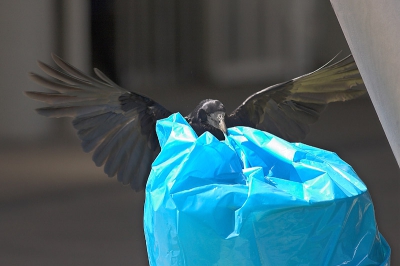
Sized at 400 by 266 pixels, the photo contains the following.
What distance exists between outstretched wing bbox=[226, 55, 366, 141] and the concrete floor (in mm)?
1047

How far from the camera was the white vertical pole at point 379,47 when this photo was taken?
0.87 metres

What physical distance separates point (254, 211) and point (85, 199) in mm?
3023

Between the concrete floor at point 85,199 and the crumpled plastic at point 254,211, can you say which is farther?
the concrete floor at point 85,199

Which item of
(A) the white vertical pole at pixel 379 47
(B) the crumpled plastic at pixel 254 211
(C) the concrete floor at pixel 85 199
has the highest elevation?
(A) the white vertical pole at pixel 379 47

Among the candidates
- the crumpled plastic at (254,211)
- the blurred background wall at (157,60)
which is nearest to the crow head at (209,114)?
the crumpled plastic at (254,211)

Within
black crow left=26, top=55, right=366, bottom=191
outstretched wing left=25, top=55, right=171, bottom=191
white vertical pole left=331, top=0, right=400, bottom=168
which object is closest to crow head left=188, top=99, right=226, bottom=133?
black crow left=26, top=55, right=366, bottom=191

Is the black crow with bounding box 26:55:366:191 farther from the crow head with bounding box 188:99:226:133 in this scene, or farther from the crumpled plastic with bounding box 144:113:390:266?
the crumpled plastic with bounding box 144:113:390:266

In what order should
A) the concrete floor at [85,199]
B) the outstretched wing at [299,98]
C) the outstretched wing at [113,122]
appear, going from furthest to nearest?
the concrete floor at [85,199] < the outstretched wing at [299,98] < the outstretched wing at [113,122]

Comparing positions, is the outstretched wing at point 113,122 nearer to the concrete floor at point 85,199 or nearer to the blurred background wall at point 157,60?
the concrete floor at point 85,199

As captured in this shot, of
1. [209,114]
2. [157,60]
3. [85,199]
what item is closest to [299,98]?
[209,114]

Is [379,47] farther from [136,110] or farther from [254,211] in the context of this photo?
[136,110]

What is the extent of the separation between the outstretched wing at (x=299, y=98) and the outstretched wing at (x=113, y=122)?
0.36 metres

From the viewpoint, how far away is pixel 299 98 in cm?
229

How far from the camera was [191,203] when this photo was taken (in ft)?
3.53
